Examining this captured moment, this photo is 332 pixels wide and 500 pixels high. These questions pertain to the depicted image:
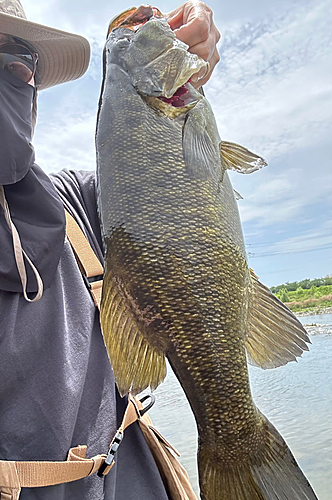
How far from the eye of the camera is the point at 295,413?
7359mm

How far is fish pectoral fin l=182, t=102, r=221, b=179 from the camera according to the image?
3.90 feet

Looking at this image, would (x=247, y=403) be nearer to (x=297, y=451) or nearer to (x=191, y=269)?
(x=191, y=269)

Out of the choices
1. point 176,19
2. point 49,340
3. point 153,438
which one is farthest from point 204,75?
point 153,438

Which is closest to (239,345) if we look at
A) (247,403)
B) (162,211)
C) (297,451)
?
(247,403)

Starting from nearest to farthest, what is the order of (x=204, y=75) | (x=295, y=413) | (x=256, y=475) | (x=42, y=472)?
(x=256, y=475) → (x=42, y=472) → (x=204, y=75) → (x=295, y=413)

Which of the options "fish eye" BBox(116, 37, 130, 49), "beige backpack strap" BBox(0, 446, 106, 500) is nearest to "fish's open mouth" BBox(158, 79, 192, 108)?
"fish eye" BBox(116, 37, 130, 49)

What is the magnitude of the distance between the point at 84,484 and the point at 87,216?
1058 millimetres

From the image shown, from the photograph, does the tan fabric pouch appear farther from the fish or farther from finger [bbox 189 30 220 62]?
finger [bbox 189 30 220 62]

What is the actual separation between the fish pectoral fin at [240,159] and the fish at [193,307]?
11cm

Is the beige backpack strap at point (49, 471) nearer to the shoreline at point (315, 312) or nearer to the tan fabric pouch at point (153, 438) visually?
the tan fabric pouch at point (153, 438)

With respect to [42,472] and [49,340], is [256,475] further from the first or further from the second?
[49,340]

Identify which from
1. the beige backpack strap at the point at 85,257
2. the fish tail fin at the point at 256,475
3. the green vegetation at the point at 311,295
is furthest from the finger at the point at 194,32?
the green vegetation at the point at 311,295

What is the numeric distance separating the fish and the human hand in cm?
42

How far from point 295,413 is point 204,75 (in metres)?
7.34
